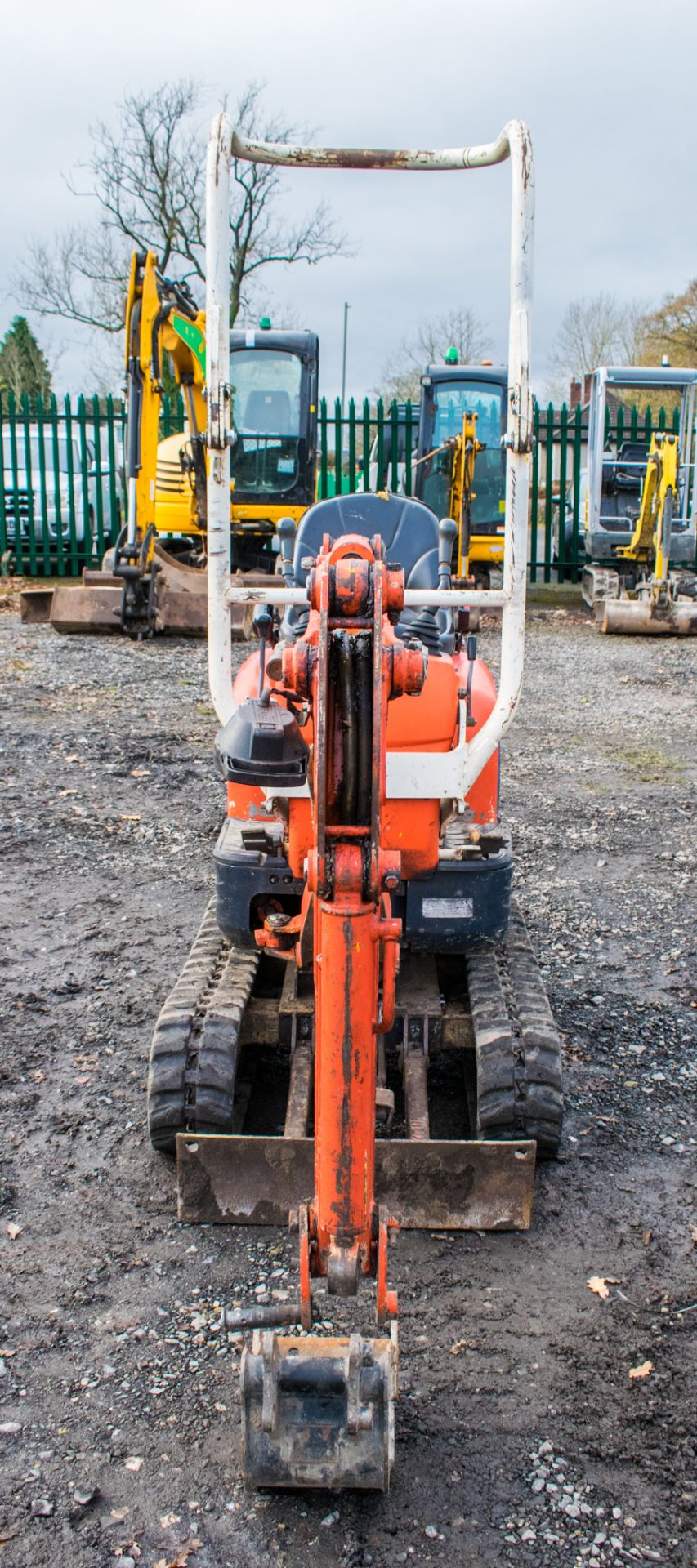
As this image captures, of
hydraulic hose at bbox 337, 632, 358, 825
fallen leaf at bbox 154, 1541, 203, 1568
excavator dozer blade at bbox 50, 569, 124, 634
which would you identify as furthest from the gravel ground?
excavator dozer blade at bbox 50, 569, 124, 634

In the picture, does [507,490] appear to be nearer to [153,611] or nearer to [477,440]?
[153,611]

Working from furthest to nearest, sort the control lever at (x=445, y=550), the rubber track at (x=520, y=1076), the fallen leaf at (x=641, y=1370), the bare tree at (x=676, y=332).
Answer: the bare tree at (x=676, y=332) → the control lever at (x=445, y=550) → the rubber track at (x=520, y=1076) → the fallen leaf at (x=641, y=1370)

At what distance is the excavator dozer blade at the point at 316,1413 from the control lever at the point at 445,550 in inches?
94.9

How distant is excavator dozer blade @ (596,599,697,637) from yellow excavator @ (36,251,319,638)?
3610 mm

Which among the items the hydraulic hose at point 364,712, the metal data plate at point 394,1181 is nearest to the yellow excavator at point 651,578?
the metal data plate at point 394,1181

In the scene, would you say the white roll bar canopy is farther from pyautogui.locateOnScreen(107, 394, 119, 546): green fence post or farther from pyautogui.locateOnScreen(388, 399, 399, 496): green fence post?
pyautogui.locateOnScreen(107, 394, 119, 546): green fence post

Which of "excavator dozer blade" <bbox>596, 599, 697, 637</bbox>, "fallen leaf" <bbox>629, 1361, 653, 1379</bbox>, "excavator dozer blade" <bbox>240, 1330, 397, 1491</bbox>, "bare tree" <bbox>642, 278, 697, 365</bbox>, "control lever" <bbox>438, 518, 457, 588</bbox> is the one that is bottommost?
"fallen leaf" <bbox>629, 1361, 653, 1379</bbox>

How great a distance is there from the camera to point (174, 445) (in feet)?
48.4

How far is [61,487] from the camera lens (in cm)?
1770

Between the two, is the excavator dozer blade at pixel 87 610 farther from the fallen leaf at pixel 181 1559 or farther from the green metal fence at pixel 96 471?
the fallen leaf at pixel 181 1559

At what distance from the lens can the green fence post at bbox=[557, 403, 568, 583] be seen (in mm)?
17844

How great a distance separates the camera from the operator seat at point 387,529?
4305mm

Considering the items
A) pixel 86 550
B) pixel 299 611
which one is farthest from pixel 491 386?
pixel 299 611

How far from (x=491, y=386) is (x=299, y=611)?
11655 mm
